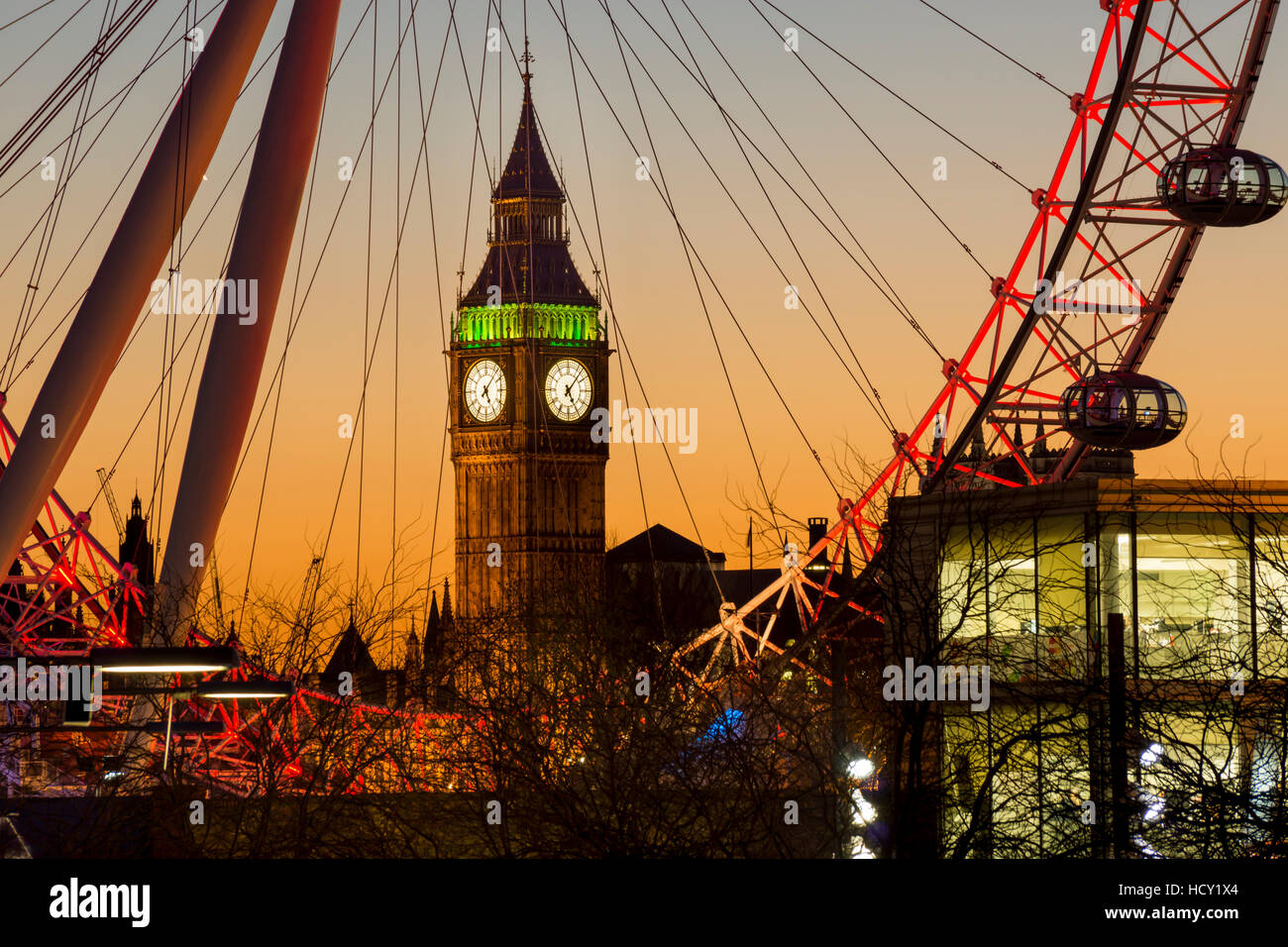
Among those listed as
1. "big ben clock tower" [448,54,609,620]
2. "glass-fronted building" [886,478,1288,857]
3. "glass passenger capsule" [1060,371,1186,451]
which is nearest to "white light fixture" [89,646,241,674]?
"glass-fronted building" [886,478,1288,857]

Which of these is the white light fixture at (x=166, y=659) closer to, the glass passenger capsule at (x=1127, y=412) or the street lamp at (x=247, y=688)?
the street lamp at (x=247, y=688)

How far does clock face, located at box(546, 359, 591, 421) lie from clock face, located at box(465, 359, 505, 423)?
15.5ft

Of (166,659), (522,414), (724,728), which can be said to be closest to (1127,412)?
(724,728)

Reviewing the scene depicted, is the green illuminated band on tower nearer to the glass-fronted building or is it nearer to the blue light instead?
the glass-fronted building

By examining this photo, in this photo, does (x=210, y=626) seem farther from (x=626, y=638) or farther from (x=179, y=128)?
(x=179, y=128)

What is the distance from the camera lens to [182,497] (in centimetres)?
2627

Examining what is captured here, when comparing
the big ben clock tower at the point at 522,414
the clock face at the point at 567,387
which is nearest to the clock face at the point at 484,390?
the big ben clock tower at the point at 522,414

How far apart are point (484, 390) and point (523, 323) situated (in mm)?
6786

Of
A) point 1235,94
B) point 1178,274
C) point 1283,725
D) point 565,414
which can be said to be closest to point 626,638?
point 1178,274

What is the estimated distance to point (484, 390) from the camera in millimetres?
180625

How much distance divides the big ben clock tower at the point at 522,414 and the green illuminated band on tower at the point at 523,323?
8 cm

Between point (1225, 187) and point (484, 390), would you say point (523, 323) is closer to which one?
point (484, 390)
